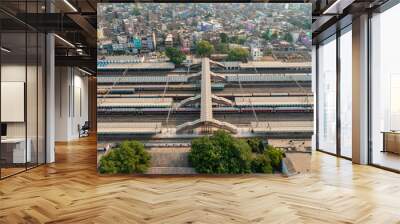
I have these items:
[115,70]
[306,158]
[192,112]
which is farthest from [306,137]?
[115,70]

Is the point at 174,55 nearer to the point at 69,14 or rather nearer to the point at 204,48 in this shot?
the point at 204,48

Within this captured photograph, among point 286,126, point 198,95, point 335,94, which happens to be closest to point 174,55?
point 198,95

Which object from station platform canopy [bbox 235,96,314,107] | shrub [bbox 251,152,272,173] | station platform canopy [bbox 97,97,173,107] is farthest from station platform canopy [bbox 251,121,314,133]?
station platform canopy [bbox 97,97,173,107]

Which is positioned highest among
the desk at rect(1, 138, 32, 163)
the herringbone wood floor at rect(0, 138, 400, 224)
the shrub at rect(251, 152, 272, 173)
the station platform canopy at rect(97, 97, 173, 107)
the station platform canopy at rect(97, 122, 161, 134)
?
the station platform canopy at rect(97, 97, 173, 107)

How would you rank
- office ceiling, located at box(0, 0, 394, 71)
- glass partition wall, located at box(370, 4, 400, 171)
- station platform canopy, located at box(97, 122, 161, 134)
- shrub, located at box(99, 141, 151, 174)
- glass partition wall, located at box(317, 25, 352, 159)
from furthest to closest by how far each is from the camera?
glass partition wall, located at box(317, 25, 352, 159) → glass partition wall, located at box(370, 4, 400, 171) → station platform canopy, located at box(97, 122, 161, 134) → shrub, located at box(99, 141, 151, 174) → office ceiling, located at box(0, 0, 394, 71)

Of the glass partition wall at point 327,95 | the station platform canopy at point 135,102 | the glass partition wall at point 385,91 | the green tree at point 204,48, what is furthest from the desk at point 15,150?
the glass partition wall at point 327,95

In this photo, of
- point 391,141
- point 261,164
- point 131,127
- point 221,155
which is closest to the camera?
point 221,155

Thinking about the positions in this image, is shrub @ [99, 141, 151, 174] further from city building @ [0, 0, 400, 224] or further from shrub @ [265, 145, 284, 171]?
shrub @ [265, 145, 284, 171]
